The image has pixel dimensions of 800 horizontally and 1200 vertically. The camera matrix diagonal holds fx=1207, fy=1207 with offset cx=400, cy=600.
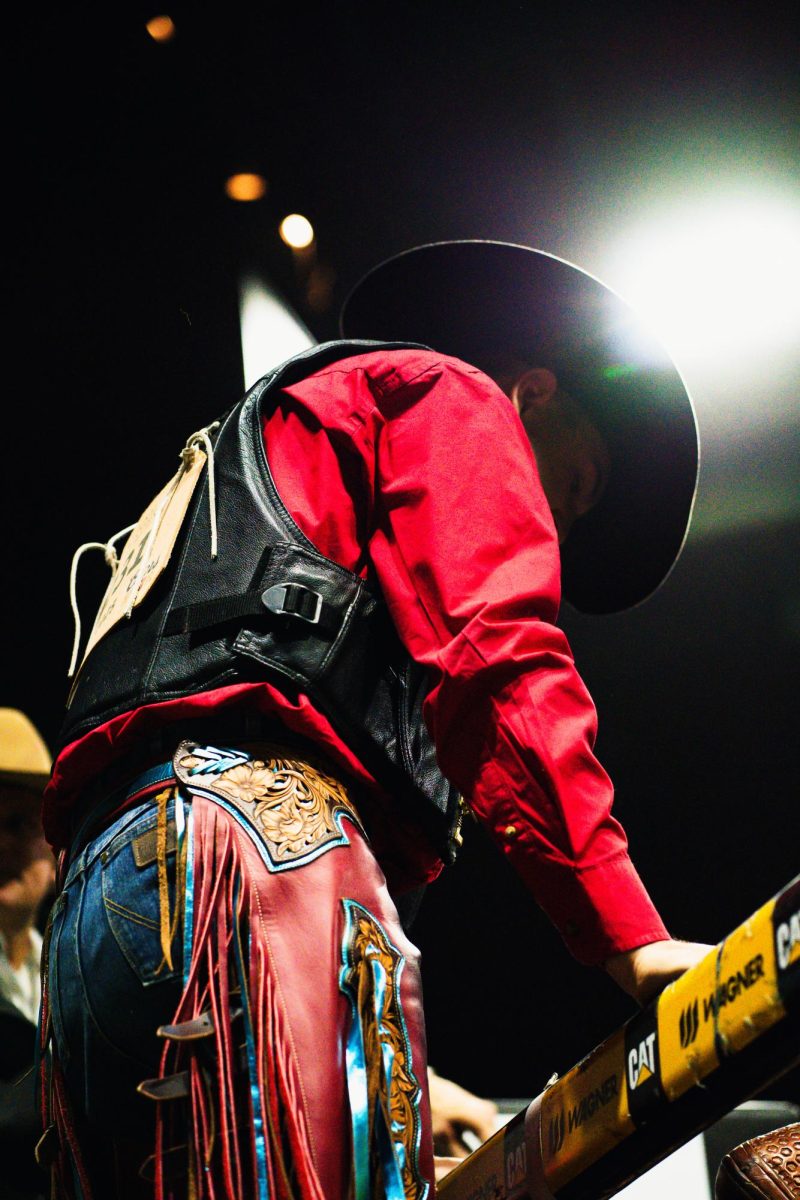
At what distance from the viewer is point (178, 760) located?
0.90 m

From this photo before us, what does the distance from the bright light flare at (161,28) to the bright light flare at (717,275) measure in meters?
0.85

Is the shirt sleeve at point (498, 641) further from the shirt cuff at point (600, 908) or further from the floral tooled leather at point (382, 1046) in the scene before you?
the floral tooled leather at point (382, 1046)

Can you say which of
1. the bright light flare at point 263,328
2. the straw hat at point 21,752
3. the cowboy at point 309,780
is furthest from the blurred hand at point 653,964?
the straw hat at point 21,752

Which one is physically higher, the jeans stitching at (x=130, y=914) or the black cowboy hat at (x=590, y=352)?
the black cowboy hat at (x=590, y=352)

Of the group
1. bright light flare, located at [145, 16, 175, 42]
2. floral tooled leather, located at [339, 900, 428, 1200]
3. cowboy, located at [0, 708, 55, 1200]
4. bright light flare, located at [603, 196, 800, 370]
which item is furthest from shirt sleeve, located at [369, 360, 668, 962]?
cowboy, located at [0, 708, 55, 1200]

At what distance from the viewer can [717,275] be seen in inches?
81.7

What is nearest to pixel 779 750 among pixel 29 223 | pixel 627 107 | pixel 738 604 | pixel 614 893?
pixel 738 604

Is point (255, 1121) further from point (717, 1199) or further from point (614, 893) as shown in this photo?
point (717, 1199)

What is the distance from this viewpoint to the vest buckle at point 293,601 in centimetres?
94

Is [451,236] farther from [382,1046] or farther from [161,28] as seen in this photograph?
[382,1046]

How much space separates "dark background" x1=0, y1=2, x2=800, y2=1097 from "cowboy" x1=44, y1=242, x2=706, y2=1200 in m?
1.03

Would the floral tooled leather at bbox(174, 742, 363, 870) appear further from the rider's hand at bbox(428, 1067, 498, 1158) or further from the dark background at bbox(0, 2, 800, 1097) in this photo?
the dark background at bbox(0, 2, 800, 1097)

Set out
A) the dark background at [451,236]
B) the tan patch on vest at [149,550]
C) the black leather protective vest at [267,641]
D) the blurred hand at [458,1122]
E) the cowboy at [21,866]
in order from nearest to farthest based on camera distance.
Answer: the black leather protective vest at [267,641] → the tan patch on vest at [149,550] → the blurred hand at [458,1122] → the dark background at [451,236] → the cowboy at [21,866]

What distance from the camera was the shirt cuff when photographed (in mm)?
781
